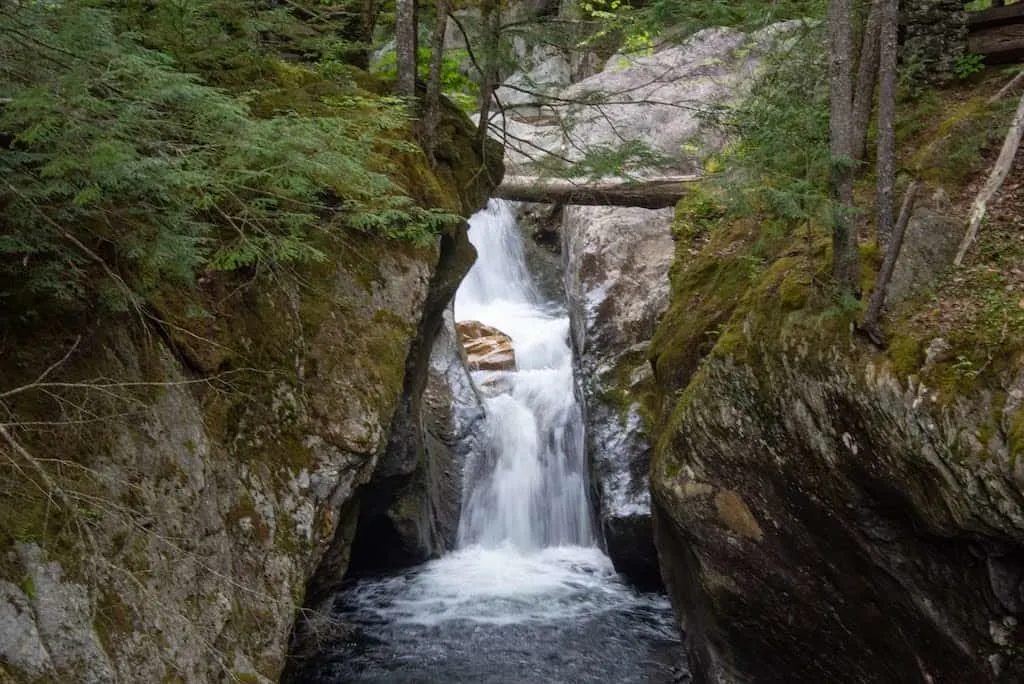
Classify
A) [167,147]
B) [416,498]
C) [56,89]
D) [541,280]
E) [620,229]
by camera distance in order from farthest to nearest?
[541,280]
[620,229]
[416,498]
[167,147]
[56,89]

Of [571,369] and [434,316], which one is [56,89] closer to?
[434,316]

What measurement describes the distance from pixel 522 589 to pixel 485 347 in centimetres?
673

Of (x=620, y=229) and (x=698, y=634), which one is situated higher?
(x=620, y=229)

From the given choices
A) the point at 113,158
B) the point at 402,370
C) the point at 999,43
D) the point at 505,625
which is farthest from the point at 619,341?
the point at 113,158

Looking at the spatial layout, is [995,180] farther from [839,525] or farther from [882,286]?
[839,525]

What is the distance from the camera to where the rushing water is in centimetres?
1026

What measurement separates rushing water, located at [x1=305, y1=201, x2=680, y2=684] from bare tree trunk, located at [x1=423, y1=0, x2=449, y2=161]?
236 inches

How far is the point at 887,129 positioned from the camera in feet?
23.7

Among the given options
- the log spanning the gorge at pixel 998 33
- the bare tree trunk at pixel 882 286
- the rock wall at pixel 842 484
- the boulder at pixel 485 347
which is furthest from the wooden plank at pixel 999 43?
the boulder at pixel 485 347

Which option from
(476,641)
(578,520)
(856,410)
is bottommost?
(476,641)

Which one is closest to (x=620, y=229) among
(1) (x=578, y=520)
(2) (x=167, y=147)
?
(1) (x=578, y=520)

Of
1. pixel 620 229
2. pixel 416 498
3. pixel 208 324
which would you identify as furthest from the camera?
pixel 620 229

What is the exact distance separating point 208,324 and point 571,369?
10.8 metres

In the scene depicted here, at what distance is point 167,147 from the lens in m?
5.16
